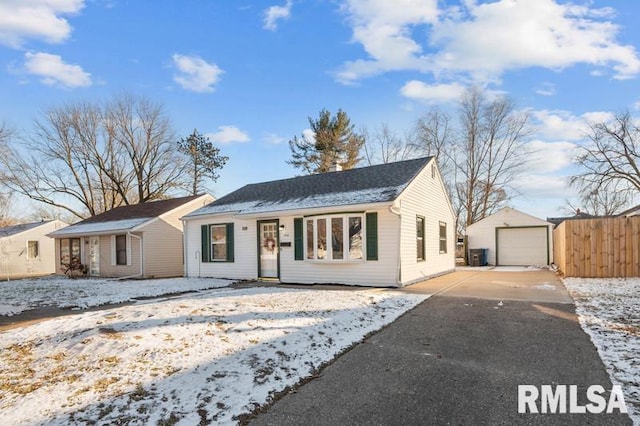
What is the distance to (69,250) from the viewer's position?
70.2 feet

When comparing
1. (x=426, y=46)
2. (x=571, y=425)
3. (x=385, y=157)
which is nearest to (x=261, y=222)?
(x=426, y=46)

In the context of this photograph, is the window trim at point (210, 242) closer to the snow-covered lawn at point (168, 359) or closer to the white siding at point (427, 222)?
the white siding at point (427, 222)

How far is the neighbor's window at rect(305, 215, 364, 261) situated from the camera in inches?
438

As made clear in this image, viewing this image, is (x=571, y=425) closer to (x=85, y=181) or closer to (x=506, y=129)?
(x=506, y=129)

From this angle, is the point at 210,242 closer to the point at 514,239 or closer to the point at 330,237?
the point at 330,237

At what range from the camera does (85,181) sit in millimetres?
30047

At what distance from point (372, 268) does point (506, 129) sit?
22387mm

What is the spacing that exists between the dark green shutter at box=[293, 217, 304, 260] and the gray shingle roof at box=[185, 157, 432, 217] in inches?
21.0

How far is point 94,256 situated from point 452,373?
20.3 meters

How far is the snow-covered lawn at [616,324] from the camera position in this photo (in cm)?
390

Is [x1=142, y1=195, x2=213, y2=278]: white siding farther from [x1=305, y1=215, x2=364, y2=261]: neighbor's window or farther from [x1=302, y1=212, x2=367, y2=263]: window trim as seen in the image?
[x1=305, y1=215, x2=364, y2=261]: neighbor's window

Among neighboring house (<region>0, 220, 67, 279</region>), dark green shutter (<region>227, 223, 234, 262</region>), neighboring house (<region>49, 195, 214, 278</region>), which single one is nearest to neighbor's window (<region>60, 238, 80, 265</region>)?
neighboring house (<region>49, 195, 214, 278</region>)

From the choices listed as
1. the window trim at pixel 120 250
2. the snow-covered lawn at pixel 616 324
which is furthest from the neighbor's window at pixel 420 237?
the window trim at pixel 120 250

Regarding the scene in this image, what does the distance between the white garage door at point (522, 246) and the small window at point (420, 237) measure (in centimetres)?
1081
